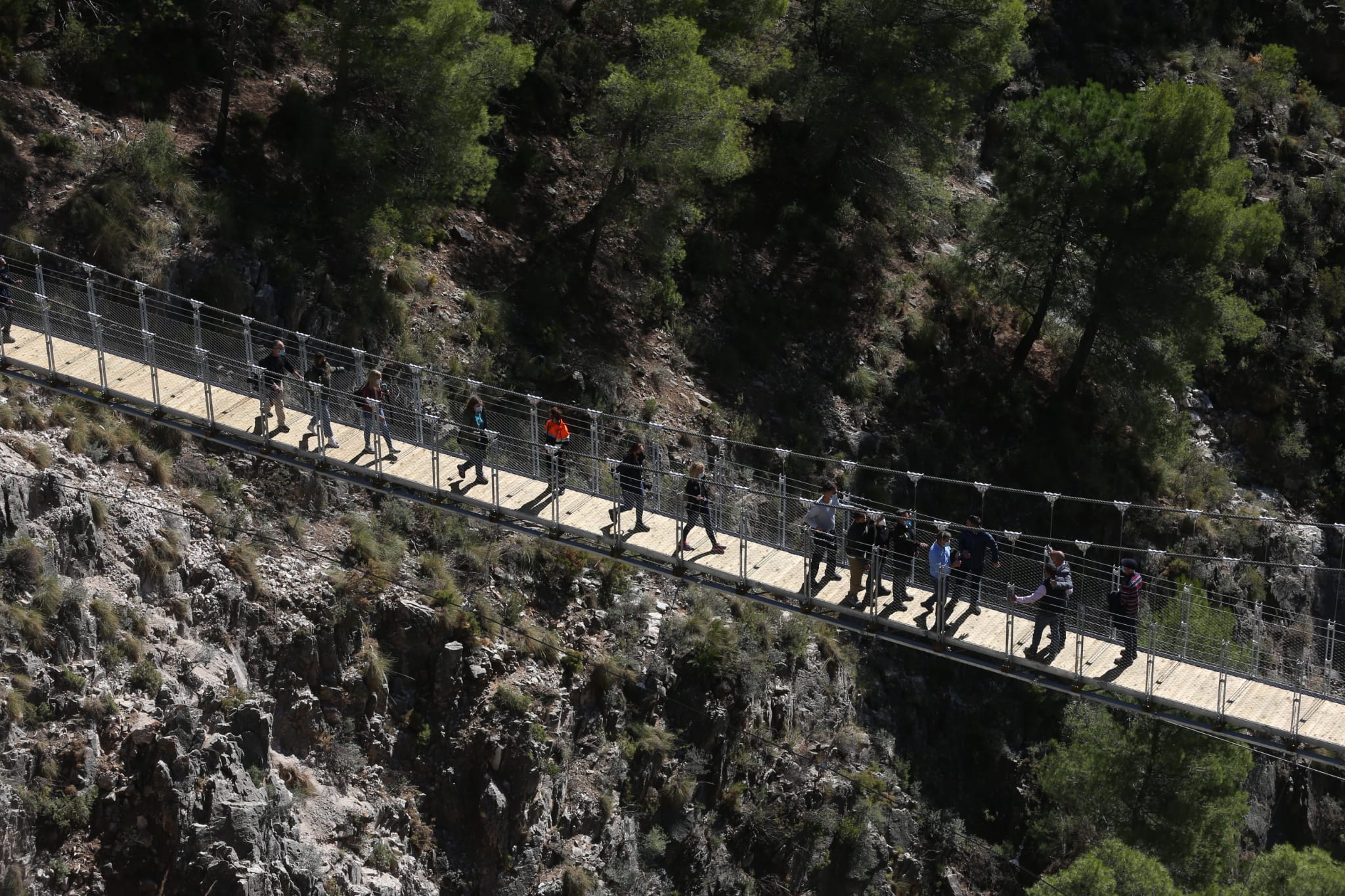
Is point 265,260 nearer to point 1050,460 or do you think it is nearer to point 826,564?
point 826,564

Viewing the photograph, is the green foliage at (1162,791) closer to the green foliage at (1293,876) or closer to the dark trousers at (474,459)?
the green foliage at (1293,876)

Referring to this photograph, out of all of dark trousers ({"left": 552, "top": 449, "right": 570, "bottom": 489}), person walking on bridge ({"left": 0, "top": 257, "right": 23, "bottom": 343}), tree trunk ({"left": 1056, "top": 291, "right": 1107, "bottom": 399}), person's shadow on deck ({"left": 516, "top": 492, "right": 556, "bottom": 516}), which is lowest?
person's shadow on deck ({"left": 516, "top": 492, "right": 556, "bottom": 516})

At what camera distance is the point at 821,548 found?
15.6 metres

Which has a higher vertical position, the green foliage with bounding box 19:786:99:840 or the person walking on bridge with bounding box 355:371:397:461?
the person walking on bridge with bounding box 355:371:397:461

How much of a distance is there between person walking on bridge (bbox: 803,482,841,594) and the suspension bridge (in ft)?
0.33

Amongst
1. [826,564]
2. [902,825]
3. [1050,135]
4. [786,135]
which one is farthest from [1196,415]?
[826,564]

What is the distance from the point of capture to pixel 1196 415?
31.8 metres

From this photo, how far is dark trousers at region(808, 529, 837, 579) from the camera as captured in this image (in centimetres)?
1553

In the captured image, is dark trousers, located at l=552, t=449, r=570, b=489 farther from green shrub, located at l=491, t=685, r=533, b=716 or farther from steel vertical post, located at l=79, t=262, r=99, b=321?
steel vertical post, located at l=79, t=262, r=99, b=321

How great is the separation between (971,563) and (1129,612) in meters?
1.58

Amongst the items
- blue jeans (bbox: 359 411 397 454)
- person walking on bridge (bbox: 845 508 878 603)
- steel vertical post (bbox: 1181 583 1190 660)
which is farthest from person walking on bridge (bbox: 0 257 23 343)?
steel vertical post (bbox: 1181 583 1190 660)

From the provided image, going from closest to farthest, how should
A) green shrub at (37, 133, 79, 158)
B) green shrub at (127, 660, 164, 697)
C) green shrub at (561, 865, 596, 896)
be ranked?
green shrub at (127, 660, 164, 697), green shrub at (561, 865, 596, 896), green shrub at (37, 133, 79, 158)

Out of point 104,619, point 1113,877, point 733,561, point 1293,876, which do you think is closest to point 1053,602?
point 733,561

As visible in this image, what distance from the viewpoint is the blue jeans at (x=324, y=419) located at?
1596 cm
